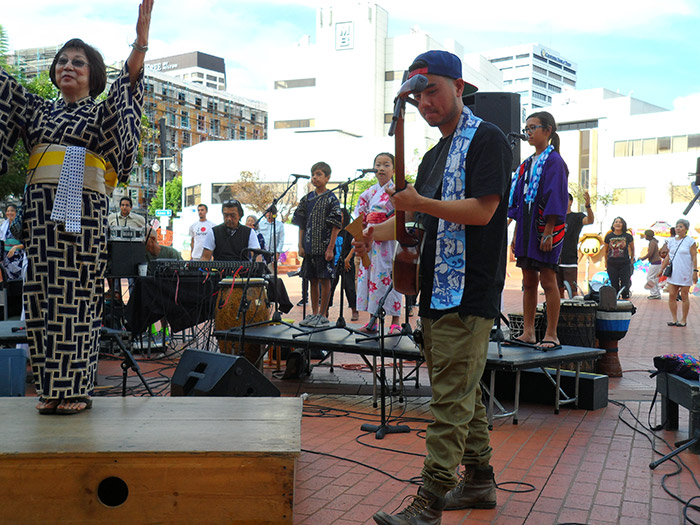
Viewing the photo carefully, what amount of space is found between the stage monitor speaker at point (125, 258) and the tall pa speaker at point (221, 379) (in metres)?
3.05

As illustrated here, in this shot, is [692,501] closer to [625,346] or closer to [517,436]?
[517,436]

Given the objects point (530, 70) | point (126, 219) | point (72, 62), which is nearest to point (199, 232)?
point (126, 219)

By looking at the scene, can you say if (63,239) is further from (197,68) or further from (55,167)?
(197,68)

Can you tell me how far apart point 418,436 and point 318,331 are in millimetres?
1756

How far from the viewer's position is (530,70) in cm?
14000

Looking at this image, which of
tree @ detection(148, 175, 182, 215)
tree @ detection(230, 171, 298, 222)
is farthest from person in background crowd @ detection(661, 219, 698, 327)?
tree @ detection(148, 175, 182, 215)

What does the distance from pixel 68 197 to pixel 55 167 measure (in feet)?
0.55

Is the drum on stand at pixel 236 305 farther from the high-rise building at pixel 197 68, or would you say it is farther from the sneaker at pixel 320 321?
the high-rise building at pixel 197 68

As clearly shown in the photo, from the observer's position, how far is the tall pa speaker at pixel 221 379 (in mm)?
4246

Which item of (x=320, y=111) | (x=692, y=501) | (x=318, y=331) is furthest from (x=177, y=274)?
(x=320, y=111)

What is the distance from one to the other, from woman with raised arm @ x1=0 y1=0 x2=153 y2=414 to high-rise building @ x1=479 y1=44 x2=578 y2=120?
139 m

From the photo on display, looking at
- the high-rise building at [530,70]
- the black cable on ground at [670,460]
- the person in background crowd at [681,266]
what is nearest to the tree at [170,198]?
the person in background crowd at [681,266]

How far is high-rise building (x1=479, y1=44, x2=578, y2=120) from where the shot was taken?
5492 inches

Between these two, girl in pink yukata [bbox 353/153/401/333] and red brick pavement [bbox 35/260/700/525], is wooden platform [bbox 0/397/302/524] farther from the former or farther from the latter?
girl in pink yukata [bbox 353/153/401/333]
